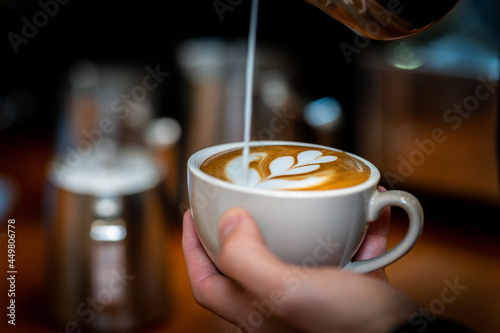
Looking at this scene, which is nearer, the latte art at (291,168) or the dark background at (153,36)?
the latte art at (291,168)

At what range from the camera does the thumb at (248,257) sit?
463 mm

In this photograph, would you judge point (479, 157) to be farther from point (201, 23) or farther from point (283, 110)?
point (201, 23)

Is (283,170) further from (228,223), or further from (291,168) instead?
(228,223)

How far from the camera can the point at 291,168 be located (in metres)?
0.60

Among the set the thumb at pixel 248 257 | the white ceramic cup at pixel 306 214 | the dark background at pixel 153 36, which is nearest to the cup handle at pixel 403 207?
the white ceramic cup at pixel 306 214

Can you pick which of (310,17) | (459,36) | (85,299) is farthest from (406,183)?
(85,299)

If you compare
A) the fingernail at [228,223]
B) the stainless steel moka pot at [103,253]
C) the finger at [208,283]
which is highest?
the fingernail at [228,223]

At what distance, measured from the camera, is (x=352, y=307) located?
18.4 inches

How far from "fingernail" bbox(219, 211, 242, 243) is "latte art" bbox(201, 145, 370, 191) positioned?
0.05 metres

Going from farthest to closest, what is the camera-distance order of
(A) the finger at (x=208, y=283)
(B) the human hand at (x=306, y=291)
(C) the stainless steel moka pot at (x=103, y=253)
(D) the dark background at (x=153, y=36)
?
(D) the dark background at (x=153, y=36) → (C) the stainless steel moka pot at (x=103, y=253) → (A) the finger at (x=208, y=283) → (B) the human hand at (x=306, y=291)

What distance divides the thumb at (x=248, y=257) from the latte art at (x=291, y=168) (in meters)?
0.06

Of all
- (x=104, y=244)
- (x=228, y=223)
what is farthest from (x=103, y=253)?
(x=228, y=223)

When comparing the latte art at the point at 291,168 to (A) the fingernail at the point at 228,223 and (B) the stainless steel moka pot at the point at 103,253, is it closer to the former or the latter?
(A) the fingernail at the point at 228,223

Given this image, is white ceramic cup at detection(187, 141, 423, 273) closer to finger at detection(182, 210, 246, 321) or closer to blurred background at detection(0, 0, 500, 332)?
finger at detection(182, 210, 246, 321)
